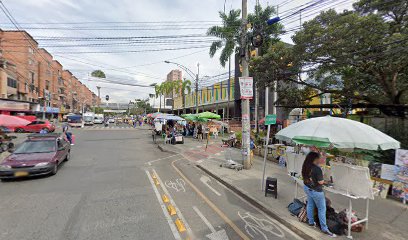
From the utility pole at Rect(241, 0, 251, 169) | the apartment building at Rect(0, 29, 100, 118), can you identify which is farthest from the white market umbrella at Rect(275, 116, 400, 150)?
the apartment building at Rect(0, 29, 100, 118)

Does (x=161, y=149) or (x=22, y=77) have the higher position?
(x=22, y=77)

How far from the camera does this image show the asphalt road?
4.09 metres

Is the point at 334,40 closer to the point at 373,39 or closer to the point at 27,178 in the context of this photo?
the point at 373,39

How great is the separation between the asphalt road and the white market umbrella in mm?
2102

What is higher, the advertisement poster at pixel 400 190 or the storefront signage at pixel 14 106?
the storefront signage at pixel 14 106

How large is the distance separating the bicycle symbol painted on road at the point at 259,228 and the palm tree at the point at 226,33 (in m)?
15.7

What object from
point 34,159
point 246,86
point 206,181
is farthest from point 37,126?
point 246,86

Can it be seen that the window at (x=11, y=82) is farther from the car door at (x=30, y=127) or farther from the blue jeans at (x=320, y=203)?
the blue jeans at (x=320, y=203)

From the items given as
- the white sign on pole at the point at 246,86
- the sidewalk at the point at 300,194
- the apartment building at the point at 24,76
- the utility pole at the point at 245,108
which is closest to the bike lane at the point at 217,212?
the sidewalk at the point at 300,194

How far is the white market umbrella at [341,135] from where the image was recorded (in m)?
4.31

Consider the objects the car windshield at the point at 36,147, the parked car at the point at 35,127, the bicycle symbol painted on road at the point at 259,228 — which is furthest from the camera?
the parked car at the point at 35,127

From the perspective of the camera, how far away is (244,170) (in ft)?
29.7

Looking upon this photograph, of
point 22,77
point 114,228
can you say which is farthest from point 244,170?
point 22,77

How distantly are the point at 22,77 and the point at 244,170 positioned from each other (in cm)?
5158
